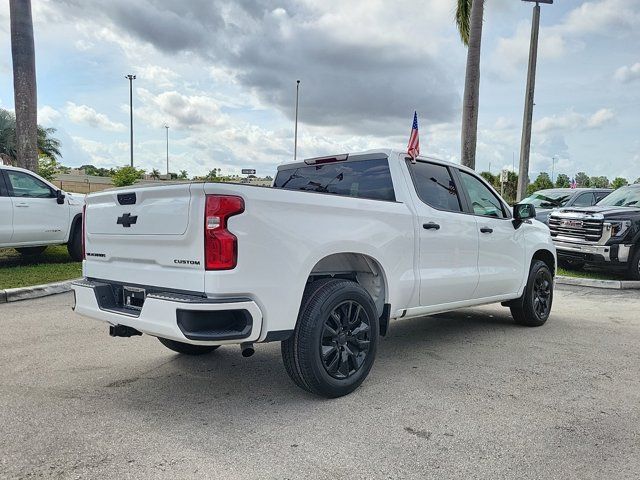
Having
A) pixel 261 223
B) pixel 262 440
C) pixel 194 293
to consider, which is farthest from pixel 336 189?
pixel 262 440

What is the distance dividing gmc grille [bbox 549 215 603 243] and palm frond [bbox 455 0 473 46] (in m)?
7.79

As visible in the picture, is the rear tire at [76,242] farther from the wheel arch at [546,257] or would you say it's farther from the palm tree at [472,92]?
the palm tree at [472,92]

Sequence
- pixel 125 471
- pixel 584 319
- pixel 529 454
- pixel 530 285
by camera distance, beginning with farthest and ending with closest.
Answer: pixel 584 319 < pixel 530 285 < pixel 529 454 < pixel 125 471

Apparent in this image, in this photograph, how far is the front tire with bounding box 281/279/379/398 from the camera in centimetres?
378

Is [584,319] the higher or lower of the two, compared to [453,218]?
lower

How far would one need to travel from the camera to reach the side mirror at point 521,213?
19.9 feet

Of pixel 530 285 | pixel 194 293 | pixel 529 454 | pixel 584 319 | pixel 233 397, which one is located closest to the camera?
pixel 529 454

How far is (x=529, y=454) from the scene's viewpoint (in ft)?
10.5

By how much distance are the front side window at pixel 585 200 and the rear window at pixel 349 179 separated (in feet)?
39.7

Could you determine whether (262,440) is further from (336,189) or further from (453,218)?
(453,218)

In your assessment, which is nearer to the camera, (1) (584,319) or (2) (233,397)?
(2) (233,397)

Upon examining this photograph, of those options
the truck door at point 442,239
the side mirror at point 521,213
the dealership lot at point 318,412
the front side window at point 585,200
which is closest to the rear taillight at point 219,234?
the dealership lot at point 318,412

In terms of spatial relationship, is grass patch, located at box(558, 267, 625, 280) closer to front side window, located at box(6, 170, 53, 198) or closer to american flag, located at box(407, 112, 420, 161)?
american flag, located at box(407, 112, 420, 161)

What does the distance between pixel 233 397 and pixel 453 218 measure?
8.54 feet
